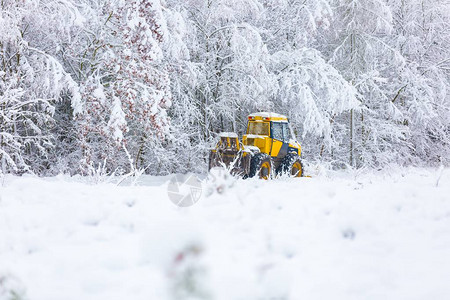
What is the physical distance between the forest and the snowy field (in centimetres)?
533

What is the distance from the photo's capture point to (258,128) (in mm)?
10789

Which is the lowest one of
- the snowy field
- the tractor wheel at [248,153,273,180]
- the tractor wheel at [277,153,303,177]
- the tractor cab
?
the tractor wheel at [277,153,303,177]

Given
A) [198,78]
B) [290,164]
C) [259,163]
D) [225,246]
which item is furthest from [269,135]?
[225,246]

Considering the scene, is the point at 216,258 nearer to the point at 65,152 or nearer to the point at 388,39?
the point at 65,152

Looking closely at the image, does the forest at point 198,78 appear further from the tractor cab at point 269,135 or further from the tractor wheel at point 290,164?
the tractor wheel at point 290,164

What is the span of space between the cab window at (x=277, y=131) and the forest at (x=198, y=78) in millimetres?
2593

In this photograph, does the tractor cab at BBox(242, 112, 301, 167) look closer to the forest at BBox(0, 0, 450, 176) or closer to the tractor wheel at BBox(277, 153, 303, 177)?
the tractor wheel at BBox(277, 153, 303, 177)

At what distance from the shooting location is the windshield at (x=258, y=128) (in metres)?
10.6

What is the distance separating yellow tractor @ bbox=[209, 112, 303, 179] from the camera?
970 cm

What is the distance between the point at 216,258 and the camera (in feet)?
8.41

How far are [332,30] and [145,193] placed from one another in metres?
14.3

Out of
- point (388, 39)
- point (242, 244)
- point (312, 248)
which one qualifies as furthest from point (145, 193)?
point (388, 39)

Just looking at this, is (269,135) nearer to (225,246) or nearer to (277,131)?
(277,131)

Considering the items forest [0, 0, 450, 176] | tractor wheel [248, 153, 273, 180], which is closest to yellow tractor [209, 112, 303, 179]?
tractor wheel [248, 153, 273, 180]
